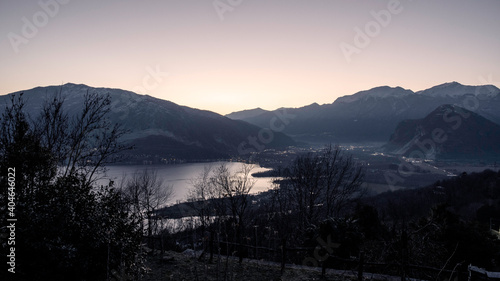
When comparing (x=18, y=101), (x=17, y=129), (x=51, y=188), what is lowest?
(x=51, y=188)

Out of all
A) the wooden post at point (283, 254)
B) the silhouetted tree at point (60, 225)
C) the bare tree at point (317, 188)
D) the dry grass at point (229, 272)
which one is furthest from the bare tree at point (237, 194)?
the silhouetted tree at point (60, 225)

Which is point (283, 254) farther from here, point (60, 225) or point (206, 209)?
point (206, 209)

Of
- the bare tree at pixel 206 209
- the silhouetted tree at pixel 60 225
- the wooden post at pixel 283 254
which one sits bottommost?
the bare tree at pixel 206 209

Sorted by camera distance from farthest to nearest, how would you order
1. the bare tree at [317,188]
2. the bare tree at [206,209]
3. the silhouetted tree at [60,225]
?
1. the bare tree at [317,188]
2. the bare tree at [206,209]
3. the silhouetted tree at [60,225]

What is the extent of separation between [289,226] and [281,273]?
20648 mm

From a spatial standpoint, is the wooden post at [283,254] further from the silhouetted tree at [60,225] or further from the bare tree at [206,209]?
the silhouetted tree at [60,225]

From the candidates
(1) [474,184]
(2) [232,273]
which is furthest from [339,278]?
(1) [474,184]

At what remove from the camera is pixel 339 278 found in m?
12.4

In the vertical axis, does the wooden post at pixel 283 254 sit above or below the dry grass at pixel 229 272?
above

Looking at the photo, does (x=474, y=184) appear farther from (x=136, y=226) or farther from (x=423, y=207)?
(x=136, y=226)

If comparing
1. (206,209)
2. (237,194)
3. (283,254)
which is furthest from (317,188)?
(283,254)

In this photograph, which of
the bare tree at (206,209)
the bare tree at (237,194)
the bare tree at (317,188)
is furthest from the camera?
the bare tree at (317,188)

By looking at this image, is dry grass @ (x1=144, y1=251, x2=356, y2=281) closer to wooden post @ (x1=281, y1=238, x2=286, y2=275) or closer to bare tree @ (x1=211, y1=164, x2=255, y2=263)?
wooden post @ (x1=281, y1=238, x2=286, y2=275)

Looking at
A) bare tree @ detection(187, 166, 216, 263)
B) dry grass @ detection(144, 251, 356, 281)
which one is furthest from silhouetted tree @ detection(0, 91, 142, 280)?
bare tree @ detection(187, 166, 216, 263)
